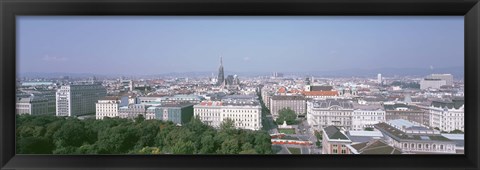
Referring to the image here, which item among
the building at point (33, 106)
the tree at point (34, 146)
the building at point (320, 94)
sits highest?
the building at point (320, 94)

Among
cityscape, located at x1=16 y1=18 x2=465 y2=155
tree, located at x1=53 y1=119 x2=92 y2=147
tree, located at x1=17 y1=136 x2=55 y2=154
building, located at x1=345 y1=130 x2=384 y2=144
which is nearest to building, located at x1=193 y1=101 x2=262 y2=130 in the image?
cityscape, located at x1=16 y1=18 x2=465 y2=155

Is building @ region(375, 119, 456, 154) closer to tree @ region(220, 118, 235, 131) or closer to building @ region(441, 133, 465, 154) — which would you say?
building @ region(441, 133, 465, 154)

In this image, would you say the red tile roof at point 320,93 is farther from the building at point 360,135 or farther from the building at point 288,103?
the building at point 360,135

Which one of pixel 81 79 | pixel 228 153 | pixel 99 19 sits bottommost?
pixel 228 153

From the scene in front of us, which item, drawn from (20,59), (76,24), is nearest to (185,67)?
(76,24)

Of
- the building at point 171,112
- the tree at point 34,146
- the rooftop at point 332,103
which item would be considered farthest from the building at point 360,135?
the tree at point 34,146

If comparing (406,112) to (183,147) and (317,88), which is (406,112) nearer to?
(317,88)
